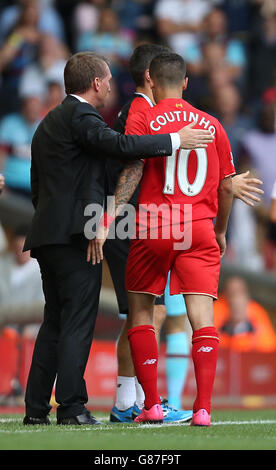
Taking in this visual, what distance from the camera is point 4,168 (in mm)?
11898

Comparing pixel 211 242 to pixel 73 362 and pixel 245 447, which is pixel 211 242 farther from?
pixel 245 447

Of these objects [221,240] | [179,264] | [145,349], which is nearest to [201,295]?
[179,264]

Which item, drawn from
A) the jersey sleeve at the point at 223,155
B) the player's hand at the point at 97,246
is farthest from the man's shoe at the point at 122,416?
the jersey sleeve at the point at 223,155

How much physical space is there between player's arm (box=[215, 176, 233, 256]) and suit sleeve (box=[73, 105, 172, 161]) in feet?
1.61

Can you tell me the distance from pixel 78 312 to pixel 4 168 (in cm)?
575

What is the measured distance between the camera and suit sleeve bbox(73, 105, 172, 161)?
20.3ft

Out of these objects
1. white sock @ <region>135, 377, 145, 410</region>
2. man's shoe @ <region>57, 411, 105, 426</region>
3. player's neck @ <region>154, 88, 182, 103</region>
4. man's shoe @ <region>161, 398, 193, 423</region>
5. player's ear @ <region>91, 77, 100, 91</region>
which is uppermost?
player's ear @ <region>91, 77, 100, 91</region>

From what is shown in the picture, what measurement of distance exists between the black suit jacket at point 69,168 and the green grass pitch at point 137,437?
110 centimetres

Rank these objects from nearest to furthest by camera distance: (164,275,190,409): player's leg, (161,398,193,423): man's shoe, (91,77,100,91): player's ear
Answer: (91,77,100,91): player's ear < (161,398,193,423): man's shoe < (164,275,190,409): player's leg

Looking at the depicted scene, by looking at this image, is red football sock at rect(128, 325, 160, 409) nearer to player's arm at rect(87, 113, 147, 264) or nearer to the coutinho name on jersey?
player's arm at rect(87, 113, 147, 264)

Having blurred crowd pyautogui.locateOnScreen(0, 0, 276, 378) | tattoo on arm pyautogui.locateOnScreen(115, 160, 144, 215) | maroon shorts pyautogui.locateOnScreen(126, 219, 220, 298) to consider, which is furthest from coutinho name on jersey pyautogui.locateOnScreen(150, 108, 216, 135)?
blurred crowd pyautogui.locateOnScreen(0, 0, 276, 378)

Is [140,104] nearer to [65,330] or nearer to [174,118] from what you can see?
[174,118]

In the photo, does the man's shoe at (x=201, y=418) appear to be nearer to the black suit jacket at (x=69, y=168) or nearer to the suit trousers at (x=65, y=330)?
the suit trousers at (x=65, y=330)

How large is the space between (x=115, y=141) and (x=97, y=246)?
0.61 meters
